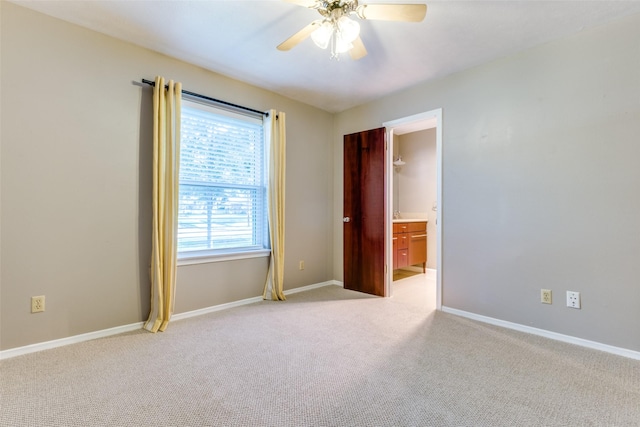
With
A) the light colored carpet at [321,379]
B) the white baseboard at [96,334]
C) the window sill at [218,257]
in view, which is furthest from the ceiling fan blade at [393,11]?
the white baseboard at [96,334]

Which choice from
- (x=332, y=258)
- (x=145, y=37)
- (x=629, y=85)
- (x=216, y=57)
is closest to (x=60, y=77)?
(x=145, y=37)

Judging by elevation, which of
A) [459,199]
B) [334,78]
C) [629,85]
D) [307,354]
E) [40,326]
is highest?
[334,78]

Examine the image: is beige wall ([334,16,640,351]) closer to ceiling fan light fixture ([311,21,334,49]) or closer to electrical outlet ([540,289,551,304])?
electrical outlet ([540,289,551,304])

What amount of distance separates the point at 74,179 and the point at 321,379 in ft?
7.75

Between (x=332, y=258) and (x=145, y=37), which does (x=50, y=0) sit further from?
(x=332, y=258)

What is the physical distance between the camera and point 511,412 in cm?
150

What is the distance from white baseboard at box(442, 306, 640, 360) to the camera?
2118 millimetres

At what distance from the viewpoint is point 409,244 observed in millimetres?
4602

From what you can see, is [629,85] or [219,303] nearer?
[629,85]

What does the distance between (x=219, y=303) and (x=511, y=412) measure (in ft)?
8.53

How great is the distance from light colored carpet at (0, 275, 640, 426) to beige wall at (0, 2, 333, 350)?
33cm

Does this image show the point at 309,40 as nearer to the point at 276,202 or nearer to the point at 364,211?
the point at 276,202

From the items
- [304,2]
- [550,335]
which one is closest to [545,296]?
[550,335]

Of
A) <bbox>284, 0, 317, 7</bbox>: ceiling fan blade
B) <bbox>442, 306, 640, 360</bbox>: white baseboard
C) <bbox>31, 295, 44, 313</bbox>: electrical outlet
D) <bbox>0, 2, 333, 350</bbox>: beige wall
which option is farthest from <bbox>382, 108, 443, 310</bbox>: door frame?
<bbox>31, 295, 44, 313</bbox>: electrical outlet
